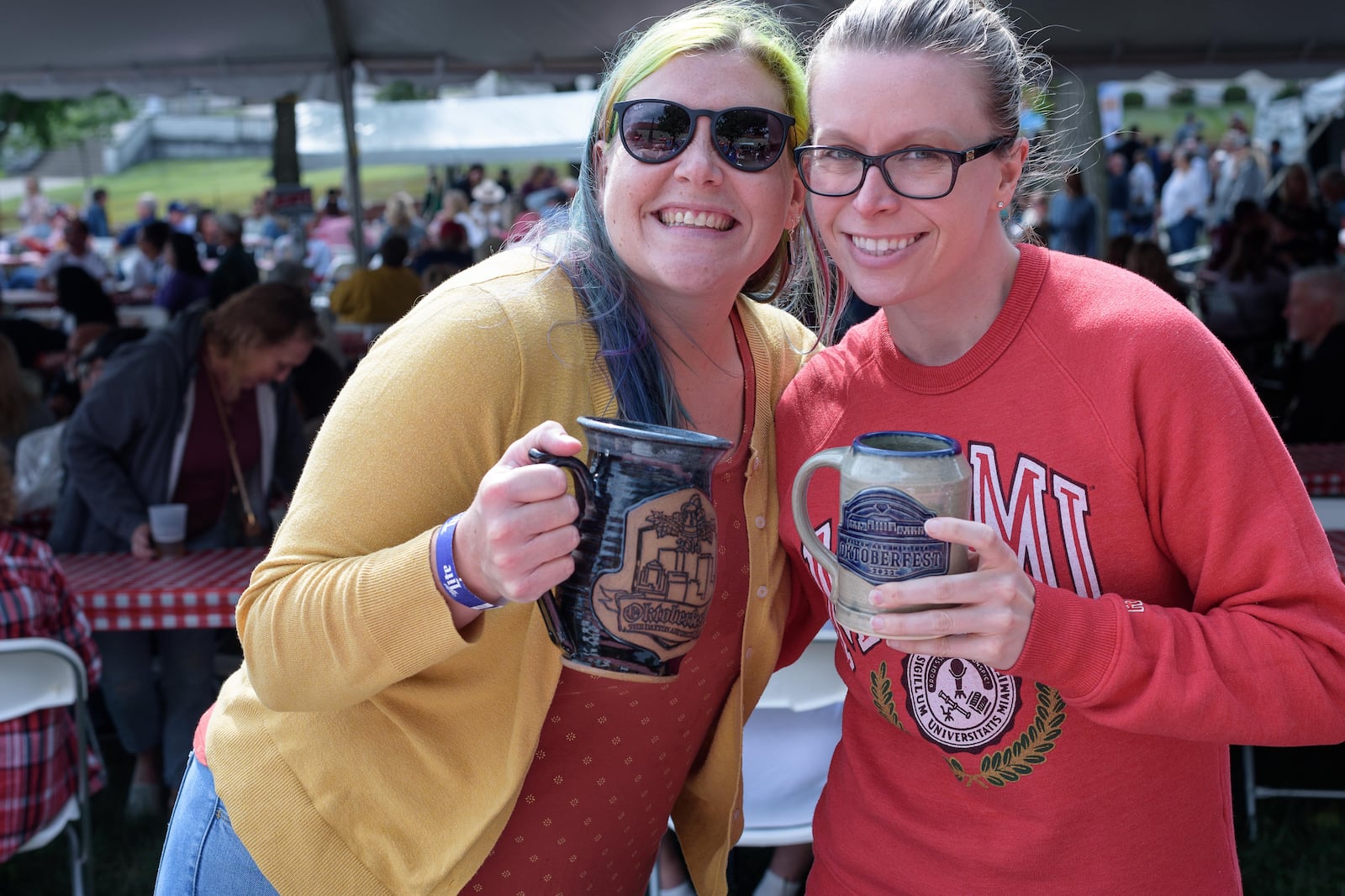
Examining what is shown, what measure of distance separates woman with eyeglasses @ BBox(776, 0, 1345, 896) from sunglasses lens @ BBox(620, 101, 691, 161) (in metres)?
0.18

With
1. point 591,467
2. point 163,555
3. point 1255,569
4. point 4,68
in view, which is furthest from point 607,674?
point 4,68

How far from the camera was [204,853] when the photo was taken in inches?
59.5

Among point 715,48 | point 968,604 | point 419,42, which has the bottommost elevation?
point 968,604

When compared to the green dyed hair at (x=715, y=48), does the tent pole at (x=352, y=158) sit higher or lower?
lower

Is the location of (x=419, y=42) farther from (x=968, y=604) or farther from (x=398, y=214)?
(x=968, y=604)

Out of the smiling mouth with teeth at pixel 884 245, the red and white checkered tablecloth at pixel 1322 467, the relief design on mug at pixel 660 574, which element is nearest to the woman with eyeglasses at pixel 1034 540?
the smiling mouth with teeth at pixel 884 245

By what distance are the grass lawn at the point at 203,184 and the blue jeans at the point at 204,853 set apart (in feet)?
99.2

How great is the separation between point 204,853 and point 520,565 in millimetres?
698

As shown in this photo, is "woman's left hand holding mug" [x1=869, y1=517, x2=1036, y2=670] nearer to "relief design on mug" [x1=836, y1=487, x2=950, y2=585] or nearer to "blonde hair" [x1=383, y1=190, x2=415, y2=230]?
"relief design on mug" [x1=836, y1=487, x2=950, y2=585]

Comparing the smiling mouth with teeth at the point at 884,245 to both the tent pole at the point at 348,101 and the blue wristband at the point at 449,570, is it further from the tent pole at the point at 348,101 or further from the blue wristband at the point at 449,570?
the tent pole at the point at 348,101

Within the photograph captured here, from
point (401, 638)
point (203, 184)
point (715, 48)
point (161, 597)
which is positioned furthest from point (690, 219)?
point (203, 184)

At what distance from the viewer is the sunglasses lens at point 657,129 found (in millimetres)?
1529

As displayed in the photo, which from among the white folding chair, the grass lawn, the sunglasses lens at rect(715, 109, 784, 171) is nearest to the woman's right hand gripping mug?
the sunglasses lens at rect(715, 109, 784, 171)

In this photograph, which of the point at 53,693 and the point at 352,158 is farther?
the point at 352,158
